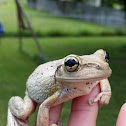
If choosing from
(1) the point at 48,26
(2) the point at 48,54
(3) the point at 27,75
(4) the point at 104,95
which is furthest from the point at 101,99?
(1) the point at 48,26

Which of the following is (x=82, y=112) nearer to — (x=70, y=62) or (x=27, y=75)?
(x=70, y=62)

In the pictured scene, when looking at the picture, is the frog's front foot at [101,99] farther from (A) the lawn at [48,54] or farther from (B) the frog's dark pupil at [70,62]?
(A) the lawn at [48,54]

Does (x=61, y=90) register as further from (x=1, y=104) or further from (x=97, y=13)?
(x=97, y=13)

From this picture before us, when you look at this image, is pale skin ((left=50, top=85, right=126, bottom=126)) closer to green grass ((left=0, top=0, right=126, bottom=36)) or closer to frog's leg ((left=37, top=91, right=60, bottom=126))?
frog's leg ((left=37, top=91, right=60, bottom=126))

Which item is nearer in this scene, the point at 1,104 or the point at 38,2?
the point at 1,104

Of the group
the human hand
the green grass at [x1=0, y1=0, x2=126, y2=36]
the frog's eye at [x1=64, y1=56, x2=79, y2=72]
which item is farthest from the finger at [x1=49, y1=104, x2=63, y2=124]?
the green grass at [x1=0, y1=0, x2=126, y2=36]

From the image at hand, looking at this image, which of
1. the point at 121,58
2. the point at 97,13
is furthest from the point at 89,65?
the point at 97,13
